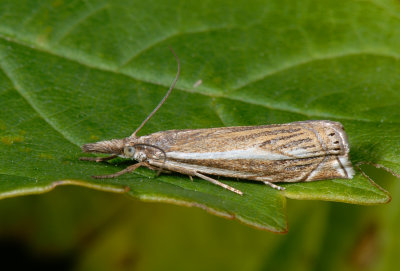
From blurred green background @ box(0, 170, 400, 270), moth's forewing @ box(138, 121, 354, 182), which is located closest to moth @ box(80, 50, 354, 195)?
moth's forewing @ box(138, 121, 354, 182)

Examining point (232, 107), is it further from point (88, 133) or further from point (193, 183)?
Result: point (88, 133)

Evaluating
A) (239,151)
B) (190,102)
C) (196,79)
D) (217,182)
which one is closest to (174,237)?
(217,182)

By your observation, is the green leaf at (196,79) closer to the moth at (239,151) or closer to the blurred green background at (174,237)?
the moth at (239,151)

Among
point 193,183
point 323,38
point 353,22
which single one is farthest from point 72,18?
point 353,22

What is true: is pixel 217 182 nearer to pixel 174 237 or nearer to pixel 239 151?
pixel 239 151

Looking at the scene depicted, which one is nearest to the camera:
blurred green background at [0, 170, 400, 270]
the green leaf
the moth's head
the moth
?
the green leaf

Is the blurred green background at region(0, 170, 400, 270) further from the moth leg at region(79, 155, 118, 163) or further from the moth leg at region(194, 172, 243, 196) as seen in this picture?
the moth leg at region(194, 172, 243, 196)
